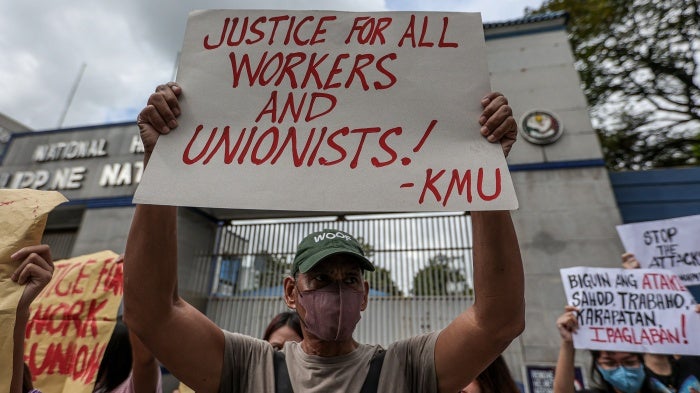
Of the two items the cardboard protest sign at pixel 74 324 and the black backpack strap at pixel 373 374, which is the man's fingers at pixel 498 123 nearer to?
the black backpack strap at pixel 373 374

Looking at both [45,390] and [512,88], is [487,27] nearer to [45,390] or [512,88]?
[512,88]

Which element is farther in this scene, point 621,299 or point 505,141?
point 621,299

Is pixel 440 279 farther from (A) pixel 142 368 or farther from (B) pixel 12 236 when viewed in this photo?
(B) pixel 12 236

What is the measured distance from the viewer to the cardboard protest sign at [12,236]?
4.12ft

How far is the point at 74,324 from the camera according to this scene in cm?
250

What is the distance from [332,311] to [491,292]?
1.79 feet

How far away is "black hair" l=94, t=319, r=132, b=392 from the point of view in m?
2.20

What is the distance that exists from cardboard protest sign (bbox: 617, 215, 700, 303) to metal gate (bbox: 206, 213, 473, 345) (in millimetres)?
3685

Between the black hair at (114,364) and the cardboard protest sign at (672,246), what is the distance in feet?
14.3

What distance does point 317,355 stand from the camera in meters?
1.35

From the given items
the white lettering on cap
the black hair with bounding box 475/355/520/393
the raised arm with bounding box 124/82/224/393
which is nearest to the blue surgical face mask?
the black hair with bounding box 475/355/520/393

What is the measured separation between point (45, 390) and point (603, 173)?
7434mm

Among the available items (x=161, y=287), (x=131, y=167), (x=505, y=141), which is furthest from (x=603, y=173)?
(x=131, y=167)

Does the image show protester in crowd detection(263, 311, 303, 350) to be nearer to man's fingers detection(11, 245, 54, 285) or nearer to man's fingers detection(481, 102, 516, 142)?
man's fingers detection(11, 245, 54, 285)
